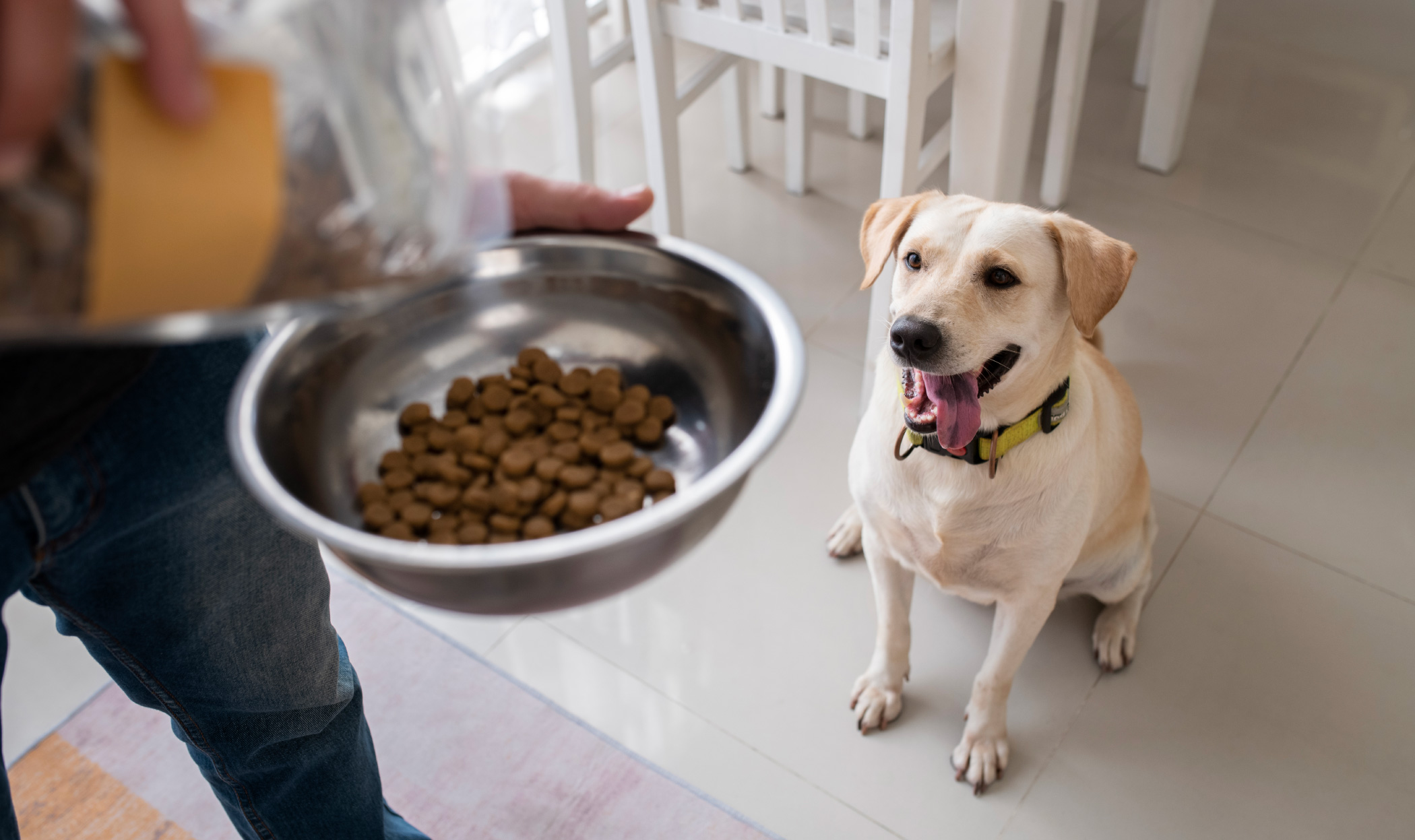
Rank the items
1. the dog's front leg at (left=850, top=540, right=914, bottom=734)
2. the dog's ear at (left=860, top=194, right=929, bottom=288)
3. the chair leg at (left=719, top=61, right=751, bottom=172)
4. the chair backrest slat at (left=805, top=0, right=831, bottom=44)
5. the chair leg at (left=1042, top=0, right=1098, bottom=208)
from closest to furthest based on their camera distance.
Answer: the dog's ear at (left=860, top=194, right=929, bottom=288) < the dog's front leg at (left=850, top=540, right=914, bottom=734) < the chair backrest slat at (left=805, top=0, right=831, bottom=44) < the chair leg at (left=1042, top=0, right=1098, bottom=208) < the chair leg at (left=719, top=61, right=751, bottom=172)

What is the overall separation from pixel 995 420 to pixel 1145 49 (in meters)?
1.87

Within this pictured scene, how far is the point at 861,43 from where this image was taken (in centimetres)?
172

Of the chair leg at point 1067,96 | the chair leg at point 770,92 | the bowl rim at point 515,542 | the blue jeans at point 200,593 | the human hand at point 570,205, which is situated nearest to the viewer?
the bowl rim at point 515,542

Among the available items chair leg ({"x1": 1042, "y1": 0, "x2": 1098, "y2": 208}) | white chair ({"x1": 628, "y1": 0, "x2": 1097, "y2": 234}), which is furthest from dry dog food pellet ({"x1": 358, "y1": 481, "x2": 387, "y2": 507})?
chair leg ({"x1": 1042, "y1": 0, "x2": 1098, "y2": 208})

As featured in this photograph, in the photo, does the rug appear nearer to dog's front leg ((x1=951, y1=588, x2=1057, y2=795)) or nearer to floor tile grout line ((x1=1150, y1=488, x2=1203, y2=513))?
dog's front leg ((x1=951, y1=588, x2=1057, y2=795))

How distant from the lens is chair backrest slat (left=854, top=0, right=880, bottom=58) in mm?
1657

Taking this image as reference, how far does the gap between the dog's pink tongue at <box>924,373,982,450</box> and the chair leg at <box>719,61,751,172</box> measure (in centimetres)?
129

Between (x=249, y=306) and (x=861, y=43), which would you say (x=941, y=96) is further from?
(x=249, y=306)

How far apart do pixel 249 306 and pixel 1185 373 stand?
1.96 metres

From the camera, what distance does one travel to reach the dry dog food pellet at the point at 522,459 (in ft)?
2.85

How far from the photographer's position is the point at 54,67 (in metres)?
0.42

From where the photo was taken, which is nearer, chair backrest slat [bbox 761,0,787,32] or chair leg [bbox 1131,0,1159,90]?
chair backrest slat [bbox 761,0,787,32]

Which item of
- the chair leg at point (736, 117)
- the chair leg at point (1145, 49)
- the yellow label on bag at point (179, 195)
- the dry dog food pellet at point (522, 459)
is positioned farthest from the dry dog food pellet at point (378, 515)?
the chair leg at point (1145, 49)

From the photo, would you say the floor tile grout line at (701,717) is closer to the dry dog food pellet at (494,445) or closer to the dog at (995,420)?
the dog at (995,420)
